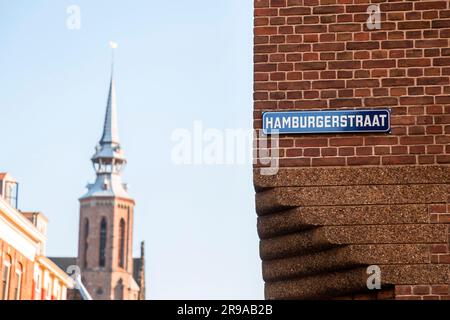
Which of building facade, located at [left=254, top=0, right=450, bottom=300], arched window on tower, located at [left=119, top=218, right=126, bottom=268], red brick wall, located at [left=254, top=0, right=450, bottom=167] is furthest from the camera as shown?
arched window on tower, located at [left=119, top=218, right=126, bottom=268]

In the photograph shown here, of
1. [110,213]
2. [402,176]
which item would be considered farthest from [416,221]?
[110,213]

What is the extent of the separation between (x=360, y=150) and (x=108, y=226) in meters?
124

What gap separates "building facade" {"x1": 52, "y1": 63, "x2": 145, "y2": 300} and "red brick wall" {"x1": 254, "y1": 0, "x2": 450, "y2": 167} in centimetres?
12112

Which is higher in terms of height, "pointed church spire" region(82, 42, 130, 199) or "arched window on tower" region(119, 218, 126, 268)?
"pointed church spire" region(82, 42, 130, 199)

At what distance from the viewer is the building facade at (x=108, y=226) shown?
127 m

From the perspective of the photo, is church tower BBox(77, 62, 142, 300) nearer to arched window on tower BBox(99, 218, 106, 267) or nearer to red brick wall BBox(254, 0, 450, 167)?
arched window on tower BBox(99, 218, 106, 267)

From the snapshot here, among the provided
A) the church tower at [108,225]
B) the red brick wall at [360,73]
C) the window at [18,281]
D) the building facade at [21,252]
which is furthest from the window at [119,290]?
the red brick wall at [360,73]

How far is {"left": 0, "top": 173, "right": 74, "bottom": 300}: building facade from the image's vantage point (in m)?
40.2

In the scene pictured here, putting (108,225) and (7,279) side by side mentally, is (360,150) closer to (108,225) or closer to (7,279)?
(7,279)

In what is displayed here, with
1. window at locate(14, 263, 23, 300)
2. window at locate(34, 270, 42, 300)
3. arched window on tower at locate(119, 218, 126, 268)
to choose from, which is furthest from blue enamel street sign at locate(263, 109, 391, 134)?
arched window on tower at locate(119, 218, 126, 268)

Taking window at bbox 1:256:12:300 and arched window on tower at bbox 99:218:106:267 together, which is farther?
arched window on tower at bbox 99:218:106:267

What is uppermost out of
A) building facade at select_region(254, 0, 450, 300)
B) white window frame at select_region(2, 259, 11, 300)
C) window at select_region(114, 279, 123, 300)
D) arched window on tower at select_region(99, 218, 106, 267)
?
arched window on tower at select_region(99, 218, 106, 267)

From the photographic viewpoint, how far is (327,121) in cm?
682

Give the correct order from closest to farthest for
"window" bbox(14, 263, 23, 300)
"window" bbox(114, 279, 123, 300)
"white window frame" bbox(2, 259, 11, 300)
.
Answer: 1. "white window frame" bbox(2, 259, 11, 300)
2. "window" bbox(14, 263, 23, 300)
3. "window" bbox(114, 279, 123, 300)
